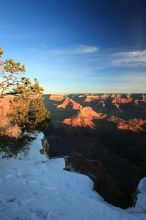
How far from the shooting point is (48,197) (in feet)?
54.5

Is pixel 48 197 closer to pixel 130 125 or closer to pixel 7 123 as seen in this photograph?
Result: pixel 7 123

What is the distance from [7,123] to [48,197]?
16.5 m

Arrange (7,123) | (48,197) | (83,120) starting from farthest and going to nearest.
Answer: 1. (83,120)
2. (7,123)
3. (48,197)

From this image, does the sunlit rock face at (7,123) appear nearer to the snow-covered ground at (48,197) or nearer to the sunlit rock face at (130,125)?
the snow-covered ground at (48,197)

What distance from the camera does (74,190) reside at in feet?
62.1

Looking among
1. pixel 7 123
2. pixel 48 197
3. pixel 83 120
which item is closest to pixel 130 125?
pixel 83 120

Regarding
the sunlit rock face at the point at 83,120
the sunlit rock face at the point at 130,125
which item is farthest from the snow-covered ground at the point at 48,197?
the sunlit rock face at the point at 130,125

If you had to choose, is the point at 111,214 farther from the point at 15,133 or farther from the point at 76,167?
the point at 15,133

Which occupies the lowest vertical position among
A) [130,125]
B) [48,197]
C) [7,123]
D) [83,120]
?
[130,125]

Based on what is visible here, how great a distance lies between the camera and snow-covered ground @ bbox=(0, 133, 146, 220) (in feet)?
47.2

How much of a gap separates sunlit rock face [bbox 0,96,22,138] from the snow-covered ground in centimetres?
567

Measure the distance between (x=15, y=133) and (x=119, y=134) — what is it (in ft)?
301

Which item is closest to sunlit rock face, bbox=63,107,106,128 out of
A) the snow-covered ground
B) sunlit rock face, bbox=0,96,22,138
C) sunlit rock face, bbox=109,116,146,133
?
sunlit rock face, bbox=109,116,146,133

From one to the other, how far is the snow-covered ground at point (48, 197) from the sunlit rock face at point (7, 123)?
5673mm
